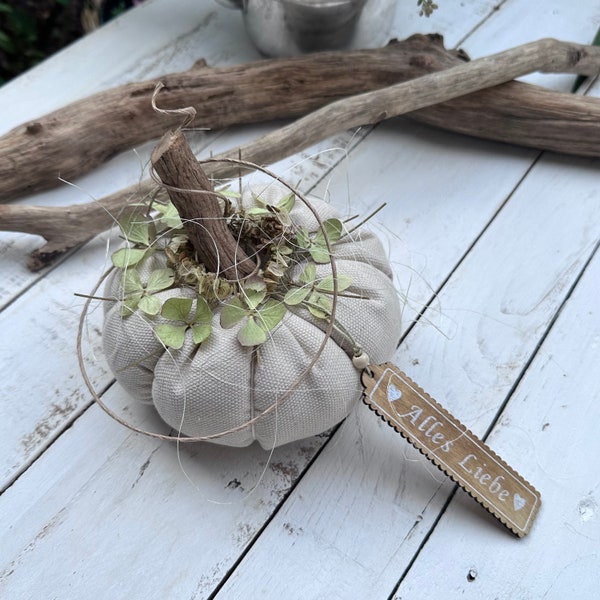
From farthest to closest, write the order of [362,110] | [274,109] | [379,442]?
[274,109] < [362,110] < [379,442]

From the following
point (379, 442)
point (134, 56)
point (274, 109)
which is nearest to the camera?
point (379, 442)

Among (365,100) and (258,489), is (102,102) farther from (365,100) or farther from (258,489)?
(258,489)

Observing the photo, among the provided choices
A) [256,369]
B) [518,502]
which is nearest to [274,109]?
[256,369]

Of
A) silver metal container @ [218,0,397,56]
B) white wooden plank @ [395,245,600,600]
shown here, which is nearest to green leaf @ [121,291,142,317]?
white wooden plank @ [395,245,600,600]

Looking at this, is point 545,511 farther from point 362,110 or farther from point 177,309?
point 362,110


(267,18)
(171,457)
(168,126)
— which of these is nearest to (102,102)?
(168,126)

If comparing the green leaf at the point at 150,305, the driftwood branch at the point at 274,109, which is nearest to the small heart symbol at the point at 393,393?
the green leaf at the point at 150,305

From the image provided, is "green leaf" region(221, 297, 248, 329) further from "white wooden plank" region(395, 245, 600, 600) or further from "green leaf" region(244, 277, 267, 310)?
"white wooden plank" region(395, 245, 600, 600)
